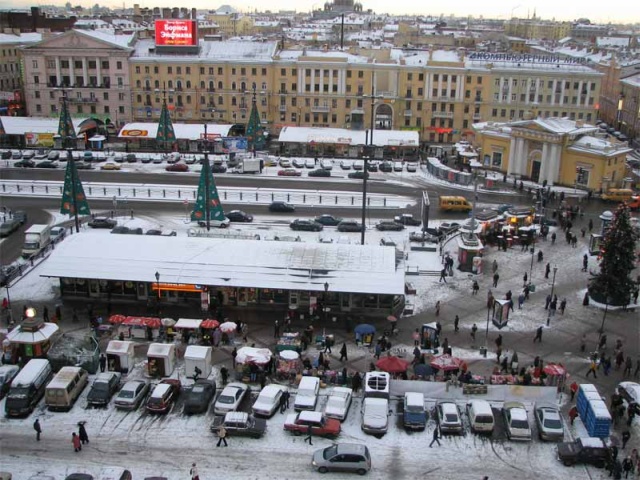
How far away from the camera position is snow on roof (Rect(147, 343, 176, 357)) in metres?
33.1

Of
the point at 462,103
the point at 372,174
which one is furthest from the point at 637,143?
the point at 372,174

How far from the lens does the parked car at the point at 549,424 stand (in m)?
28.5

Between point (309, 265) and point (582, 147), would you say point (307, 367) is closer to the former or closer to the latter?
point (309, 265)

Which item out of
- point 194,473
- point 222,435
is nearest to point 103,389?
point 222,435

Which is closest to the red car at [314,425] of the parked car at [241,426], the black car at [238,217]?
the parked car at [241,426]

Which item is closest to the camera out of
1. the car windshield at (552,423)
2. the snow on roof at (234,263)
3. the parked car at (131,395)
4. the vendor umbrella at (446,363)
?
the car windshield at (552,423)

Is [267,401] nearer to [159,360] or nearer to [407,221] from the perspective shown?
[159,360]

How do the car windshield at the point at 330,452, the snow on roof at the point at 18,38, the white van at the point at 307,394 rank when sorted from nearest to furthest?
the car windshield at the point at 330,452, the white van at the point at 307,394, the snow on roof at the point at 18,38

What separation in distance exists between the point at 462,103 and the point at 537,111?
9.79 m

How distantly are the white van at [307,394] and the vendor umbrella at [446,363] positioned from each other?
5.77m

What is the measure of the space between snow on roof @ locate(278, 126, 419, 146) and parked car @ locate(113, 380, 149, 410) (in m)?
56.1

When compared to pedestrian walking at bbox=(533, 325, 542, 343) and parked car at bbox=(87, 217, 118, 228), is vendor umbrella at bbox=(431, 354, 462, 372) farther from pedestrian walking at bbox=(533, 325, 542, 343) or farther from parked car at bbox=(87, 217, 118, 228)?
parked car at bbox=(87, 217, 118, 228)

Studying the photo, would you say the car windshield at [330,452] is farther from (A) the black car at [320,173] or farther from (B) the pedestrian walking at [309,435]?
(A) the black car at [320,173]

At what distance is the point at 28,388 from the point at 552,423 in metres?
22.0
